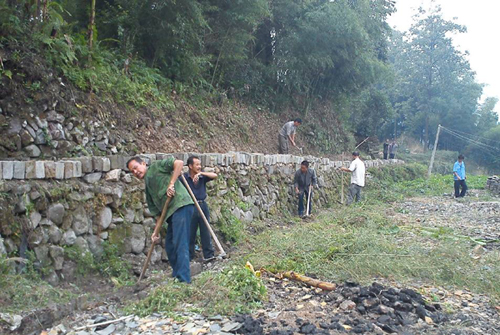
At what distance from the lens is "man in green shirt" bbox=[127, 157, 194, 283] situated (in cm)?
506

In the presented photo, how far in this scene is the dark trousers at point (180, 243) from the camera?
197 inches

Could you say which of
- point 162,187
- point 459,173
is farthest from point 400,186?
point 162,187

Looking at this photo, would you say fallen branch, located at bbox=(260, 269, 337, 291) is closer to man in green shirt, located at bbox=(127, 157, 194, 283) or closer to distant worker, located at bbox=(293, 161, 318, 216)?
man in green shirt, located at bbox=(127, 157, 194, 283)

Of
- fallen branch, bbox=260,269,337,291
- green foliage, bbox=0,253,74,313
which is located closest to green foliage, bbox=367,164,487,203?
fallen branch, bbox=260,269,337,291

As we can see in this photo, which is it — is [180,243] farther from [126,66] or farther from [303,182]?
[303,182]

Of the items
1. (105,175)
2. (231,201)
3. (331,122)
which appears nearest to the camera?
(105,175)

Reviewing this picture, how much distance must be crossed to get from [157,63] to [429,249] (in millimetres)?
7540

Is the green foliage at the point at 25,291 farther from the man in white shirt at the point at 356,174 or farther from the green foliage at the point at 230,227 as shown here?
the man in white shirt at the point at 356,174

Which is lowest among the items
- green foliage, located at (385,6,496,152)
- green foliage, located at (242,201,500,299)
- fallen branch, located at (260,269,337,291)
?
fallen branch, located at (260,269,337,291)

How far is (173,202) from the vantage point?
517cm

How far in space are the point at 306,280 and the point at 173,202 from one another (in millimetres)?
1810

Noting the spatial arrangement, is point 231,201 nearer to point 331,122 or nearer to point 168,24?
point 168,24

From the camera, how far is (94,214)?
5.68 metres

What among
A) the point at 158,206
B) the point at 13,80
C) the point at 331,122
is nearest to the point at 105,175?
the point at 158,206
